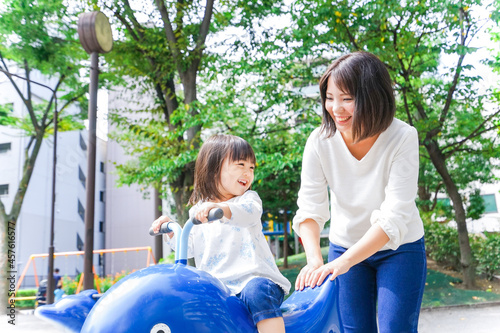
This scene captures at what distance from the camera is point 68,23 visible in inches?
367

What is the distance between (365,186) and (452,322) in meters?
5.80

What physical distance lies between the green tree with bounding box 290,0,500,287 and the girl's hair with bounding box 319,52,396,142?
547 centimetres

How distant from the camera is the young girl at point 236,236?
1.47 meters

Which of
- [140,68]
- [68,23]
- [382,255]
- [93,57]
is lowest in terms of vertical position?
[382,255]

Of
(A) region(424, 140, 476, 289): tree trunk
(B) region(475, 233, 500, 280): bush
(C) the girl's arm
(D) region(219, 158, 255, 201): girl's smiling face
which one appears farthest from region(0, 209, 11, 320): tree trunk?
(B) region(475, 233, 500, 280): bush

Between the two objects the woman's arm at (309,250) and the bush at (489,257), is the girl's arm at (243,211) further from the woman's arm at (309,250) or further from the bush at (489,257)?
the bush at (489,257)

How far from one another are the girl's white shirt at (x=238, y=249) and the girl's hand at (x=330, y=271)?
235 mm

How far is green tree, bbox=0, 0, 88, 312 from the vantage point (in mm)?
9031

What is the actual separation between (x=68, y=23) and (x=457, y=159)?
9.15m

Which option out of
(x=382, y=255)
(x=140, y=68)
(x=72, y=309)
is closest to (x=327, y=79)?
(x=382, y=255)

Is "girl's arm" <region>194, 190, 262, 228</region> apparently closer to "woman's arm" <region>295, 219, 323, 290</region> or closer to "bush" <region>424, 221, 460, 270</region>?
"woman's arm" <region>295, 219, 323, 290</region>

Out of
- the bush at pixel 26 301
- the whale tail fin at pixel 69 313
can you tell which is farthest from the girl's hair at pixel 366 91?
the bush at pixel 26 301

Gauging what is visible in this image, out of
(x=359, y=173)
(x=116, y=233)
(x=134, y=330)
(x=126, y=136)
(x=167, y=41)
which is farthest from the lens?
(x=116, y=233)

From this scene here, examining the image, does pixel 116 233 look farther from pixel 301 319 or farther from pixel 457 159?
pixel 301 319
